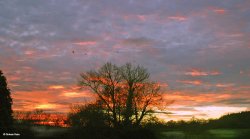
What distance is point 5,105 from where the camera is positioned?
128 ft

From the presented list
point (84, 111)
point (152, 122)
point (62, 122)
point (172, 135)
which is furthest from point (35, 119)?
point (172, 135)

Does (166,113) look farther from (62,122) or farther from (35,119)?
(35,119)

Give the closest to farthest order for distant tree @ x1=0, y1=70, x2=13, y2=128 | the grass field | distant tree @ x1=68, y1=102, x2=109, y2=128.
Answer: the grass field, distant tree @ x1=0, y1=70, x2=13, y2=128, distant tree @ x1=68, y1=102, x2=109, y2=128

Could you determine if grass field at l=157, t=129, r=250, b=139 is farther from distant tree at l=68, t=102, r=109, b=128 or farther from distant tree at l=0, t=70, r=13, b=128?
distant tree at l=68, t=102, r=109, b=128

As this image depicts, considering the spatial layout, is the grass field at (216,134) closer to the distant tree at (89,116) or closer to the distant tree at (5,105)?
the distant tree at (5,105)

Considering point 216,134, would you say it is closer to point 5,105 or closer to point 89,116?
point 5,105

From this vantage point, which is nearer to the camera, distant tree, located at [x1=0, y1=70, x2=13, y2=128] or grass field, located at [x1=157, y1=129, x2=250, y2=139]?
grass field, located at [x1=157, y1=129, x2=250, y2=139]

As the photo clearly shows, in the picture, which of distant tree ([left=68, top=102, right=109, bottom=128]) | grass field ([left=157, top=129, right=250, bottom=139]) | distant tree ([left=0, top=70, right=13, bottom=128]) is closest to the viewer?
grass field ([left=157, top=129, right=250, bottom=139])

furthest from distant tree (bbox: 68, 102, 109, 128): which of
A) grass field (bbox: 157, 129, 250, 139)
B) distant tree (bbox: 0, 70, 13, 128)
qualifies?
grass field (bbox: 157, 129, 250, 139)

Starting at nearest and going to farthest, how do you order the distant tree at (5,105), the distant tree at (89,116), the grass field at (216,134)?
the grass field at (216,134) < the distant tree at (5,105) < the distant tree at (89,116)

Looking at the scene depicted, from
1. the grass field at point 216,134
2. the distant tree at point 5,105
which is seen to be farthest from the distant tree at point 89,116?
the grass field at point 216,134

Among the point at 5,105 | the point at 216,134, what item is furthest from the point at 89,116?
the point at 216,134

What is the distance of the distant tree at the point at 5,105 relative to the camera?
3806 cm

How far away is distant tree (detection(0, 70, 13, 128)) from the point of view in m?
38.1
